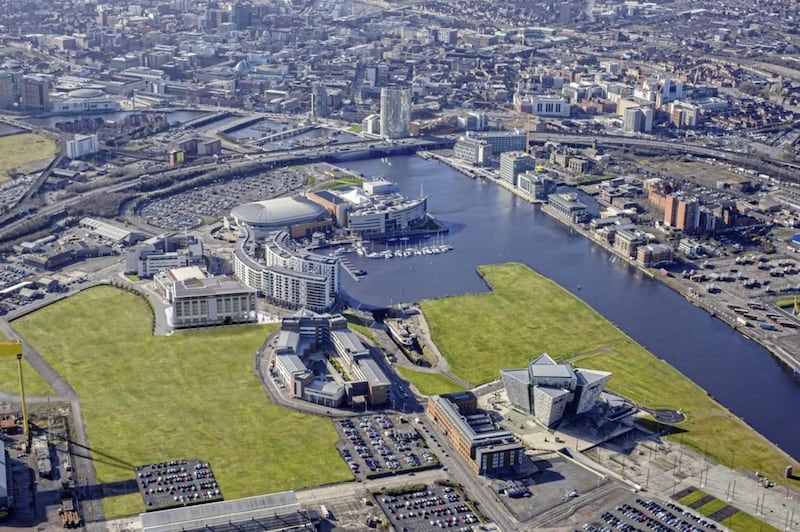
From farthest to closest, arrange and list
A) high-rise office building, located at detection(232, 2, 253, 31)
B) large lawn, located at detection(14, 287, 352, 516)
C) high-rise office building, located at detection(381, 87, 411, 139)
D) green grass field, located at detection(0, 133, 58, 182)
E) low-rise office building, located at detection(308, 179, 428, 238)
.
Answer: high-rise office building, located at detection(232, 2, 253, 31) < high-rise office building, located at detection(381, 87, 411, 139) < green grass field, located at detection(0, 133, 58, 182) < low-rise office building, located at detection(308, 179, 428, 238) < large lawn, located at detection(14, 287, 352, 516)

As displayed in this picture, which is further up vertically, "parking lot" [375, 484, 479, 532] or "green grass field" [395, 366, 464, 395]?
"green grass field" [395, 366, 464, 395]

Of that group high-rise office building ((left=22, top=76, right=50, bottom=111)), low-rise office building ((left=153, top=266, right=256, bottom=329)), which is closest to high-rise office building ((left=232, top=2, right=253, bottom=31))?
high-rise office building ((left=22, top=76, right=50, bottom=111))

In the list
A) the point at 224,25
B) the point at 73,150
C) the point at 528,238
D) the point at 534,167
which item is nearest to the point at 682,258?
the point at 528,238

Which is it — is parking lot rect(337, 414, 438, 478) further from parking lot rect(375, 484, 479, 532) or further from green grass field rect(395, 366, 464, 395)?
green grass field rect(395, 366, 464, 395)

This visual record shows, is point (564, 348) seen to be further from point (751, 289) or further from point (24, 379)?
point (24, 379)

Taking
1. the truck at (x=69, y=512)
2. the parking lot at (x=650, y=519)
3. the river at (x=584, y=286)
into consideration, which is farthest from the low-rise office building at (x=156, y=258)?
the parking lot at (x=650, y=519)

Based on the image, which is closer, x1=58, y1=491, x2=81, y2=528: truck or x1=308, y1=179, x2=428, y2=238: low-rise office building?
x1=58, y1=491, x2=81, y2=528: truck
